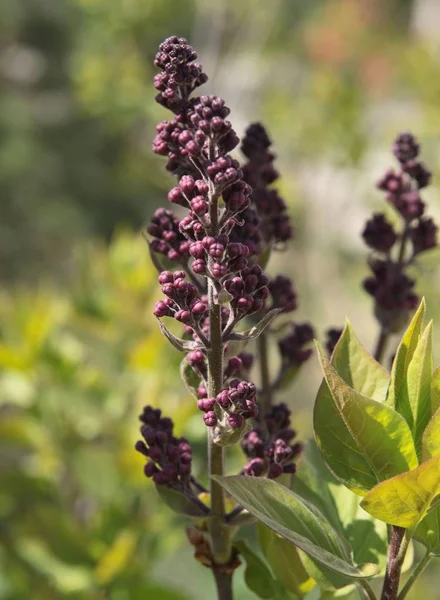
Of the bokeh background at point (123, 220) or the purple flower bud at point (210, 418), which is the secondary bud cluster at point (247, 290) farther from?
the bokeh background at point (123, 220)

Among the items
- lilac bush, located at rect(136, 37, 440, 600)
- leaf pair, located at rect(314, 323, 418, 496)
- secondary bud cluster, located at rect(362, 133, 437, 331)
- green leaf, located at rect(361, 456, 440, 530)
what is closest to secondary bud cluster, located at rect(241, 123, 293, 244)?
lilac bush, located at rect(136, 37, 440, 600)

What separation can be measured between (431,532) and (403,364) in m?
0.14

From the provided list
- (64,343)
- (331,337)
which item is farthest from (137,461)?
(331,337)

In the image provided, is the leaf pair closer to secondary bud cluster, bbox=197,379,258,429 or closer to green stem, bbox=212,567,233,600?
secondary bud cluster, bbox=197,379,258,429

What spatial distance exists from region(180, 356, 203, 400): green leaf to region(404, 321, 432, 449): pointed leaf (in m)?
0.18

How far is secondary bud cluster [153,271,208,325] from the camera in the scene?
604mm

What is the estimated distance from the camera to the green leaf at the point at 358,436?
59cm

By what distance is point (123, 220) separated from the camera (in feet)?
33.6

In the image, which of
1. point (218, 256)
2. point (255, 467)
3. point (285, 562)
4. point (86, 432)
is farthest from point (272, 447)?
point (86, 432)

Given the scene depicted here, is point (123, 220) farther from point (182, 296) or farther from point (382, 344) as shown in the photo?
point (182, 296)

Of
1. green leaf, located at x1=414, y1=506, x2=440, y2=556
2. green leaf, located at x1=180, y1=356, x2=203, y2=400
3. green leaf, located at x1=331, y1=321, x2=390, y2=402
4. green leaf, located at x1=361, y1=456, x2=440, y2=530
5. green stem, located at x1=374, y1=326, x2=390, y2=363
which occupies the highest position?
green stem, located at x1=374, y1=326, x2=390, y2=363

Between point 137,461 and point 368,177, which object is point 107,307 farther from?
point 368,177

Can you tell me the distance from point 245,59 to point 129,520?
6506 millimetres

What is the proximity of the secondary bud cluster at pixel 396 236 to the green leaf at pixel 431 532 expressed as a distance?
0.95ft
